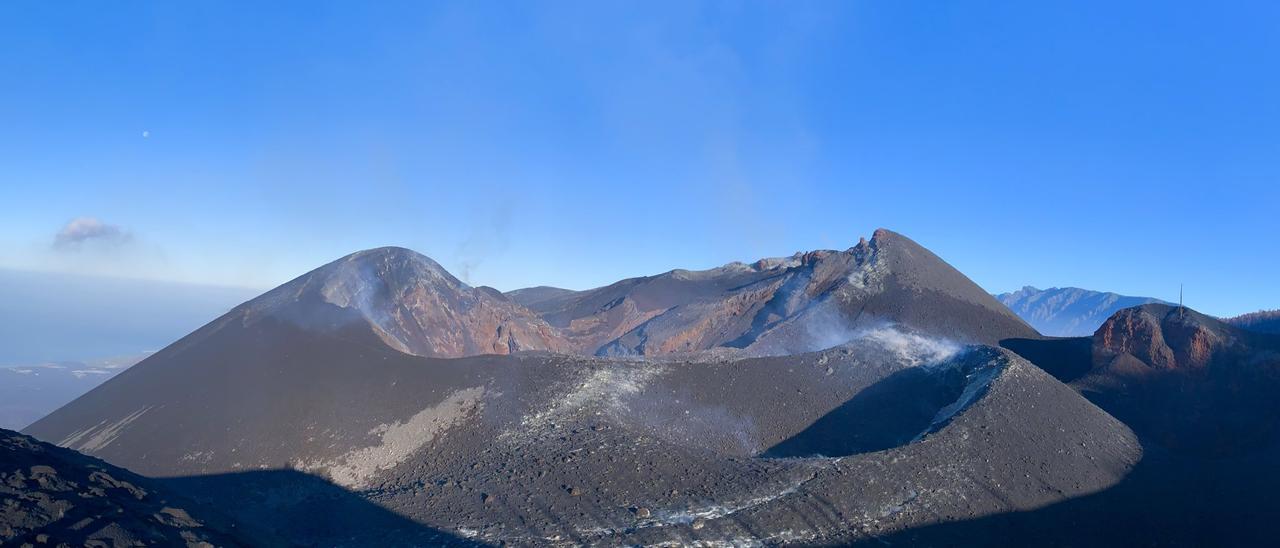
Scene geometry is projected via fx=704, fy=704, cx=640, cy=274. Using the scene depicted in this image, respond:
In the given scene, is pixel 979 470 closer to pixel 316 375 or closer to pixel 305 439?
pixel 305 439

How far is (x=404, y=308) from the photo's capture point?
3375cm

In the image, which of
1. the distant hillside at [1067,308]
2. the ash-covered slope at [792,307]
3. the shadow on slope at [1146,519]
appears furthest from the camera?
the distant hillside at [1067,308]

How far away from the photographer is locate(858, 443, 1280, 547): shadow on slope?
566 inches

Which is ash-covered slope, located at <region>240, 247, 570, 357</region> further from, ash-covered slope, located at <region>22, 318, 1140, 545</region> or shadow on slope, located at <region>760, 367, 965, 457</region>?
shadow on slope, located at <region>760, 367, 965, 457</region>

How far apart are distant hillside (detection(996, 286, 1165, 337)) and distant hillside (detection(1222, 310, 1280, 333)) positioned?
313ft

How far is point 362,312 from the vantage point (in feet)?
105

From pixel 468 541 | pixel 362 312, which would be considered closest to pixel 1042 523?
pixel 468 541

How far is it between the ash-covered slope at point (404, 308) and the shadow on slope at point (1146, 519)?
74.1 ft

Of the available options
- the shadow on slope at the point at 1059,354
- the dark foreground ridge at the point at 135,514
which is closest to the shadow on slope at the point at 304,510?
the dark foreground ridge at the point at 135,514

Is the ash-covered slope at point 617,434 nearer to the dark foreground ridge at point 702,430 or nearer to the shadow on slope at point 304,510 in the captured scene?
the dark foreground ridge at point 702,430

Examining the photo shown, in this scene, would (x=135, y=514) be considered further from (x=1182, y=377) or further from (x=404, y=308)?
(x=1182, y=377)

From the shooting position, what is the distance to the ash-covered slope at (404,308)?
30.2m

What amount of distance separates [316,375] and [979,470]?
66.0 feet

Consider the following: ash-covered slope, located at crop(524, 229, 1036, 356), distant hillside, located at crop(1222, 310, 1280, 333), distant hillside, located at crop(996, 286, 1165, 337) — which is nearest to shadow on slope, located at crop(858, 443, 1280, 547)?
ash-covered slope, located at crop(524, 229, 1036, 356)
